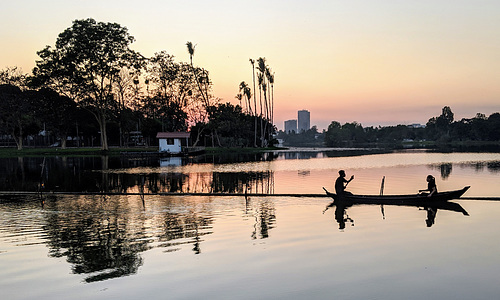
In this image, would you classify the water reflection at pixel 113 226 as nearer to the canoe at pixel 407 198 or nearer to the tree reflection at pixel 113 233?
the tree reflection at pixel 113 233

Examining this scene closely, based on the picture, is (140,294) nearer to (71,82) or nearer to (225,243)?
(225,243)

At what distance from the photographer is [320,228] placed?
1816 centimetres

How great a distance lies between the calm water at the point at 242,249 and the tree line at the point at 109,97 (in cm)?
5519

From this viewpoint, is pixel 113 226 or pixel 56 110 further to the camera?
pixel 56 110

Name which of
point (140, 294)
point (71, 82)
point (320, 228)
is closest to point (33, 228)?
point (140, 294)

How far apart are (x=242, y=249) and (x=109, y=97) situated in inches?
2937

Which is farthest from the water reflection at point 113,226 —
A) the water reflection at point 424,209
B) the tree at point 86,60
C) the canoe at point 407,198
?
the tree at point 86,60

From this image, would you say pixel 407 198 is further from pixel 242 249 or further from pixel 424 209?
pixel 242 249

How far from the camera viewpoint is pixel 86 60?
75.5 m

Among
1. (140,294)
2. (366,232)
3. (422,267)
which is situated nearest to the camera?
(140,294)

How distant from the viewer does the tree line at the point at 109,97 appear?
2963 inches

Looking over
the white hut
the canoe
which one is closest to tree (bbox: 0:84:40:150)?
the white hut

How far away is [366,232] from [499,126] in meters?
214

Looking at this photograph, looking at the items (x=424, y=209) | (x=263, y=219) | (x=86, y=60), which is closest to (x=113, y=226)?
(x=263, y=219)
